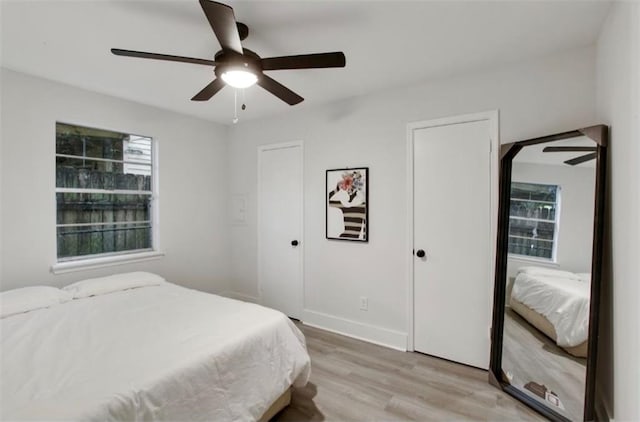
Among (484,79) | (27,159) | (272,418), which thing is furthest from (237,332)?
(484,79)

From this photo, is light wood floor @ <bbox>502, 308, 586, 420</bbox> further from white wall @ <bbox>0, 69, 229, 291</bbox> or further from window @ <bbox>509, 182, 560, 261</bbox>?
white wall @ <bbox>0, 69, 229, 291</bbox>

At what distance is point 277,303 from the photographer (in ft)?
12.7

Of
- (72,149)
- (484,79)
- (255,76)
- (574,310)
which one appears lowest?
(574,310)

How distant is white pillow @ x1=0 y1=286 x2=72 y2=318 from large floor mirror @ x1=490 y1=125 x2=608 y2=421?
350 centimetres

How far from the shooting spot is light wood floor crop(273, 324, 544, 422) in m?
2.01

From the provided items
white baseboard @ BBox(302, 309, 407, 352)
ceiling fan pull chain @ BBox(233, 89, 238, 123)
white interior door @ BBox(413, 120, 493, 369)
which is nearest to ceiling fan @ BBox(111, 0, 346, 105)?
ceiling fan pull chain @ BBox(233, 89, 238, 123)

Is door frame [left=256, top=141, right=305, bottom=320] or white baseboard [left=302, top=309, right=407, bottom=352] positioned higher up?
door frame [left=256, top=141, right=305, bottom=320]

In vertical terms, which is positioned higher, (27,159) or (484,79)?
(484,79)

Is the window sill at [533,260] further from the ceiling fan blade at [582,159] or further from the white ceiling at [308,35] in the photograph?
the white ceiling at [308,35]

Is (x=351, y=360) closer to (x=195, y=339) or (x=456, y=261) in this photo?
(x=456, y=261)

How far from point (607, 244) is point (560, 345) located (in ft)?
2.44

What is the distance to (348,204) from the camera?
3250mm

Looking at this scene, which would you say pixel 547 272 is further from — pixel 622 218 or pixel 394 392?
pixel 394 392

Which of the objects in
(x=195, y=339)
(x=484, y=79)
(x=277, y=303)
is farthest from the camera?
(x=277, y=303)
